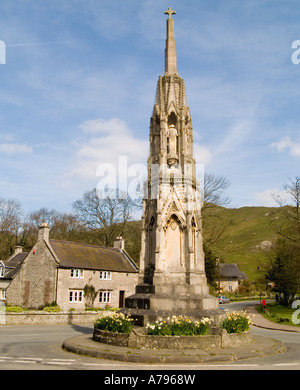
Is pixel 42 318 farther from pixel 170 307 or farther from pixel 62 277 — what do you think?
pixel 170 307

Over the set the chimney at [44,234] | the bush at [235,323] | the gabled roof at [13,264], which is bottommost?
the bush at [235,323]

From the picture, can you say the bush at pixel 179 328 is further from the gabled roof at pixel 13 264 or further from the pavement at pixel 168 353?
the gabled roof at pixel 13 264

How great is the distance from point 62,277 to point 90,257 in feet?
15.9

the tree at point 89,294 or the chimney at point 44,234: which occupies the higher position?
the chimney at point 44,234

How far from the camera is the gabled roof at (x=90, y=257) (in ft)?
102

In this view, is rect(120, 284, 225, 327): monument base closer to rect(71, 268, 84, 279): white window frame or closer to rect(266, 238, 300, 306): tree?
rect(71, 268, 84, 279): white window frame

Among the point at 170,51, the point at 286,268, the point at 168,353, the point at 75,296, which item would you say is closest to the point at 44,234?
the point at 75,296

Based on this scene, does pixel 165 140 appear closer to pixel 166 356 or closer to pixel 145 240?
pixel 145 240

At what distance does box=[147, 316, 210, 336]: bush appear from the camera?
1009cm

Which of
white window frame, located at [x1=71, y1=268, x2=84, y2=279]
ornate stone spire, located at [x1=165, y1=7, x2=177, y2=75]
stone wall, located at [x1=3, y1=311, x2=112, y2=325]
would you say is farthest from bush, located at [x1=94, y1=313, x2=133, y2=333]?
white window frame, located at [x1=71, y1=268, x2=84, y2=279]

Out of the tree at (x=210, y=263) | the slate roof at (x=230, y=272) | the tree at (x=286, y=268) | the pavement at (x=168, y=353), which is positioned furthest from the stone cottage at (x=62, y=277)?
the slate roof at (x=230, y=272)

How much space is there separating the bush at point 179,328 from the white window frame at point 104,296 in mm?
24010

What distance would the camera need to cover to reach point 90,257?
34094mm
